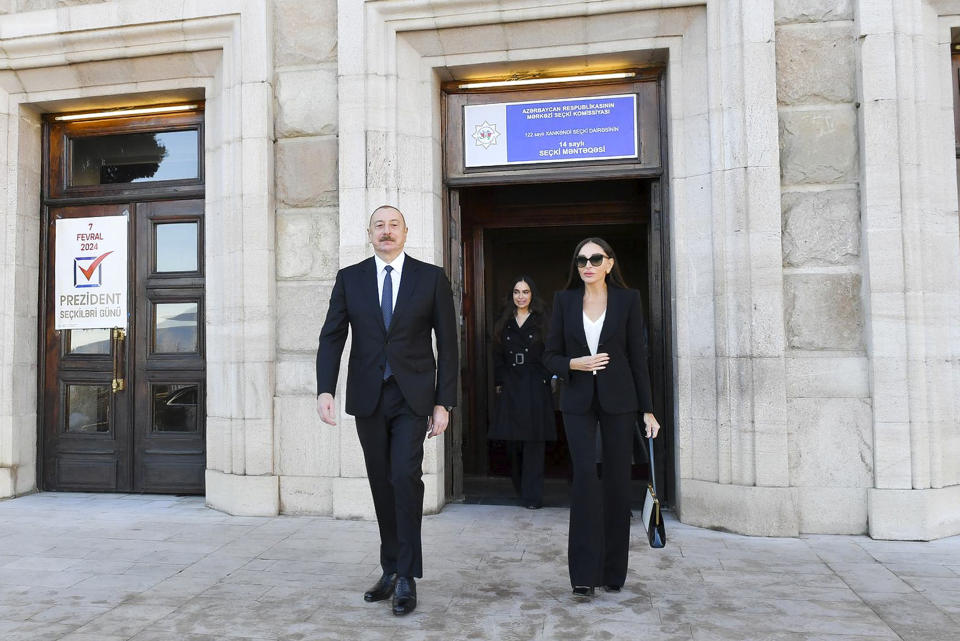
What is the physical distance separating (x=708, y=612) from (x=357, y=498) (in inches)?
117

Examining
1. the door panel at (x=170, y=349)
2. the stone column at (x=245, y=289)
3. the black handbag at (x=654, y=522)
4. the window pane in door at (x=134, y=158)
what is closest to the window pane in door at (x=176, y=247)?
the door panel at (x=170, y=349)

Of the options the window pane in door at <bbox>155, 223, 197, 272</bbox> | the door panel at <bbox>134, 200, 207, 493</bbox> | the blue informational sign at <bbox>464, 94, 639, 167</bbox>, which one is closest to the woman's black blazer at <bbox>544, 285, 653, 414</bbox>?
the blue informational sign at <bbox>464, 94, 639, 167</bbox>

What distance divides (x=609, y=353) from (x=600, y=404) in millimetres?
276

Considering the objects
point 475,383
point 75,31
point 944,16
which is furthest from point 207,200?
point 944,16

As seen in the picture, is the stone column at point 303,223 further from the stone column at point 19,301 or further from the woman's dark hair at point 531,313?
the stone column at point 19,301

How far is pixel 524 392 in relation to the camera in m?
6.46

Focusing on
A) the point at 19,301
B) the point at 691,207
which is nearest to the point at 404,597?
the point at 691,207

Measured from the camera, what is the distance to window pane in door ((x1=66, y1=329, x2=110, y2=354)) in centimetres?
681

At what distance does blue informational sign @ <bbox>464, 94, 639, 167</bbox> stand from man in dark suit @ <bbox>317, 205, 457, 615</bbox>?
2514 mm

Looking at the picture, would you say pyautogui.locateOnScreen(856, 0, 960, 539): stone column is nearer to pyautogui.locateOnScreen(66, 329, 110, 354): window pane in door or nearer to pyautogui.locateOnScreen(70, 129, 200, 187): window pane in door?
pyautogui.locateOnScreen(70, 129, 200, 187): window pane in door

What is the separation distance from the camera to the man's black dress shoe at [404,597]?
3.51 m

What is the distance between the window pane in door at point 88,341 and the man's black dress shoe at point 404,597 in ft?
15.0

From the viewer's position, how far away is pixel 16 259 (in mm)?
6723

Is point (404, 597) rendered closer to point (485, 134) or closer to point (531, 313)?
point (531, 313)
